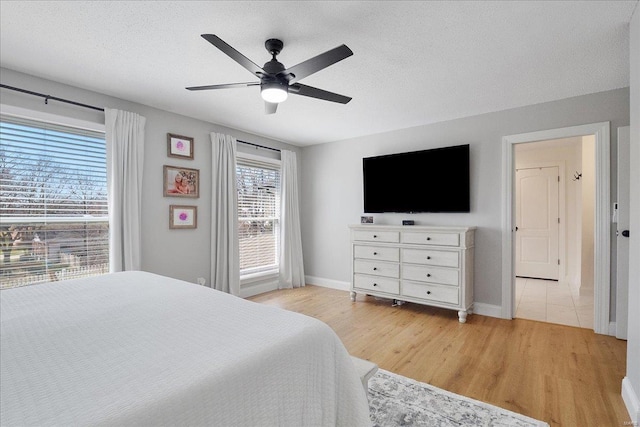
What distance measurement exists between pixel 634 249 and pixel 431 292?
77.5 inches

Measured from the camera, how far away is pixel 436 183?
150 inches

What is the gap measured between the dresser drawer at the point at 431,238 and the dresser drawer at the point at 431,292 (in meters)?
0.50

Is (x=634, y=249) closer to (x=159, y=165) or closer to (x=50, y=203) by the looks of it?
(x=159, y=165)

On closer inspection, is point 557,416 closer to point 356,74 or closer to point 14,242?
point 356,74

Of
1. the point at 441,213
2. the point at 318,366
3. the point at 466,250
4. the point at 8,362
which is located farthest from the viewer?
the point at 441,213

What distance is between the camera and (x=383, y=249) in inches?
153

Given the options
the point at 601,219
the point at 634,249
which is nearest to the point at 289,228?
the point at 601,219

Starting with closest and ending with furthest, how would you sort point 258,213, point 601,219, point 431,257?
point 601,219 < point 431,257 < point 258,213

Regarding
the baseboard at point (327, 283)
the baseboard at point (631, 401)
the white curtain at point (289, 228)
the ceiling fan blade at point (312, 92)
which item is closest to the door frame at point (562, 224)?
the baseboard at point (327, 283)

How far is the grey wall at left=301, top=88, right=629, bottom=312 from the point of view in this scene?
10.2 feet

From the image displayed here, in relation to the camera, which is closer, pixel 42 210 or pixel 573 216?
pixel 42 210

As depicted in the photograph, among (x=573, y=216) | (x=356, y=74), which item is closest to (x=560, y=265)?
(x=573, y=216)

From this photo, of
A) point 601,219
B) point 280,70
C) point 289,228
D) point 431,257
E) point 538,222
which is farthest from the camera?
point 538,222

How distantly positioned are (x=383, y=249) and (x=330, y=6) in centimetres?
281
